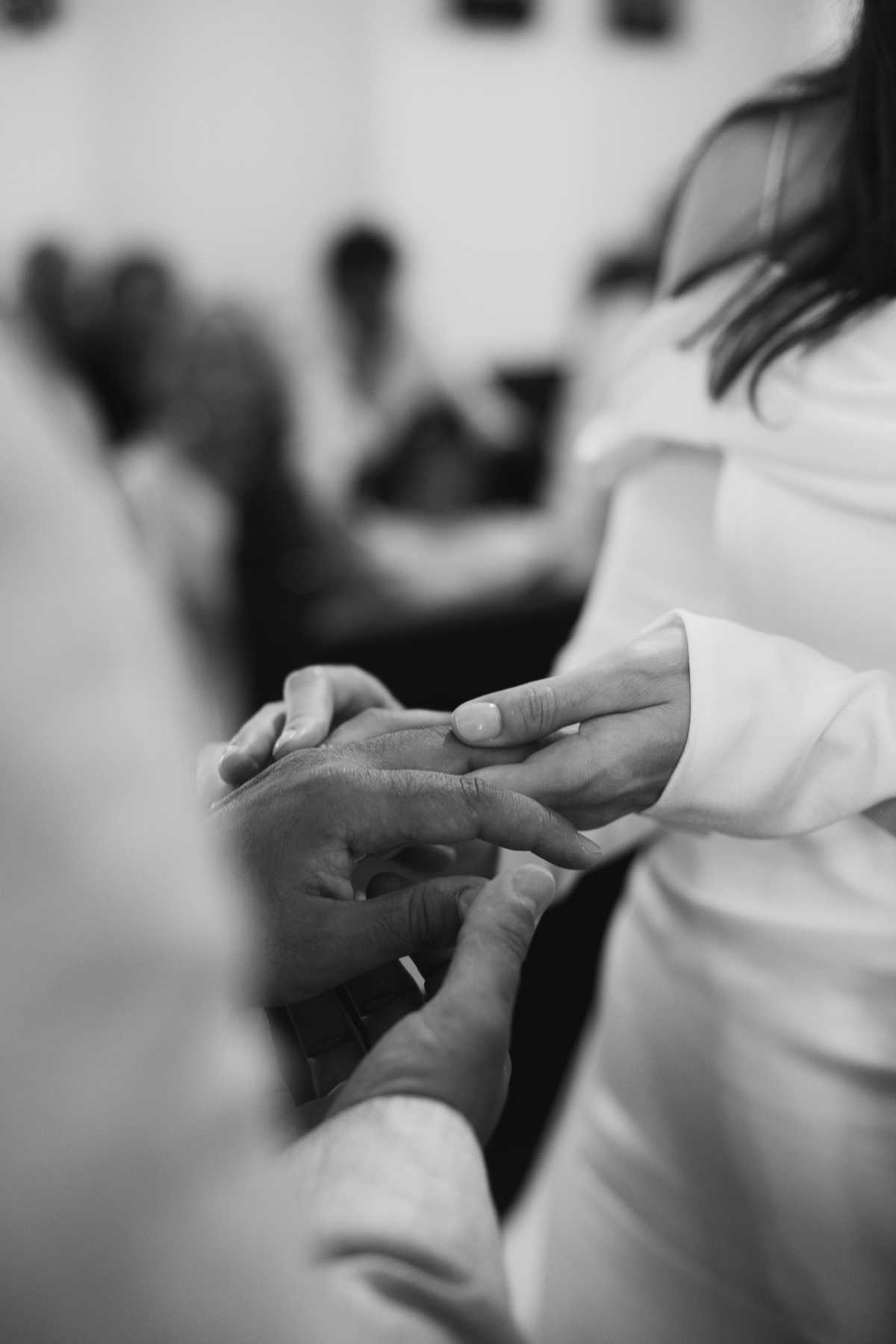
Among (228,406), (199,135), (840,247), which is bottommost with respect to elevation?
(228,406)

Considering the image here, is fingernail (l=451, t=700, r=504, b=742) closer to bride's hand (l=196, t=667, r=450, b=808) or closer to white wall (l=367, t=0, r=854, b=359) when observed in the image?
bride's hand (l=196, t=667, r=450, b=808)

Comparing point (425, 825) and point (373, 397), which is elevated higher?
point (425, 825)

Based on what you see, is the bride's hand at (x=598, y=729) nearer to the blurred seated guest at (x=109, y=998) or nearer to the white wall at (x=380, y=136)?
the blurred seated guest at (x=109, y=998)

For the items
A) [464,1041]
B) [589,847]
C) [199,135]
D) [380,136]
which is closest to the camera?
[464,1041]

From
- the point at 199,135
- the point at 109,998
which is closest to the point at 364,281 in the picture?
the point at 199,135

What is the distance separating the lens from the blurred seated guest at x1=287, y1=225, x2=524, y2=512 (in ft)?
8.97

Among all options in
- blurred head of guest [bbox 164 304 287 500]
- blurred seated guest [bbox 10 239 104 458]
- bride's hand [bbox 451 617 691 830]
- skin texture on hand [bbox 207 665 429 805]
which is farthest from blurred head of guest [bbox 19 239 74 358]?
bride's hand [bbox 451 617 691 830]

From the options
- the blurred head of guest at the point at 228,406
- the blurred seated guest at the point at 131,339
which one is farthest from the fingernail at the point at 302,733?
the blurred seated guest at the point at 131,339

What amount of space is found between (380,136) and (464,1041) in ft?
13.4

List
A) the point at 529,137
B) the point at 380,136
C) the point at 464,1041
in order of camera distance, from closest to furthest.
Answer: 1. the point at 464,1041
2. the point at 380,136
3. the point at 529,137

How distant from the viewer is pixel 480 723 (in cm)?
50

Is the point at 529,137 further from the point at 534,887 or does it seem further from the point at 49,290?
the point at 534,887

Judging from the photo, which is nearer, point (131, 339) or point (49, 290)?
point (131, 339)

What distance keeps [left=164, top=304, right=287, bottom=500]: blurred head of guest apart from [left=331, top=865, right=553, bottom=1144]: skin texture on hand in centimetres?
169
